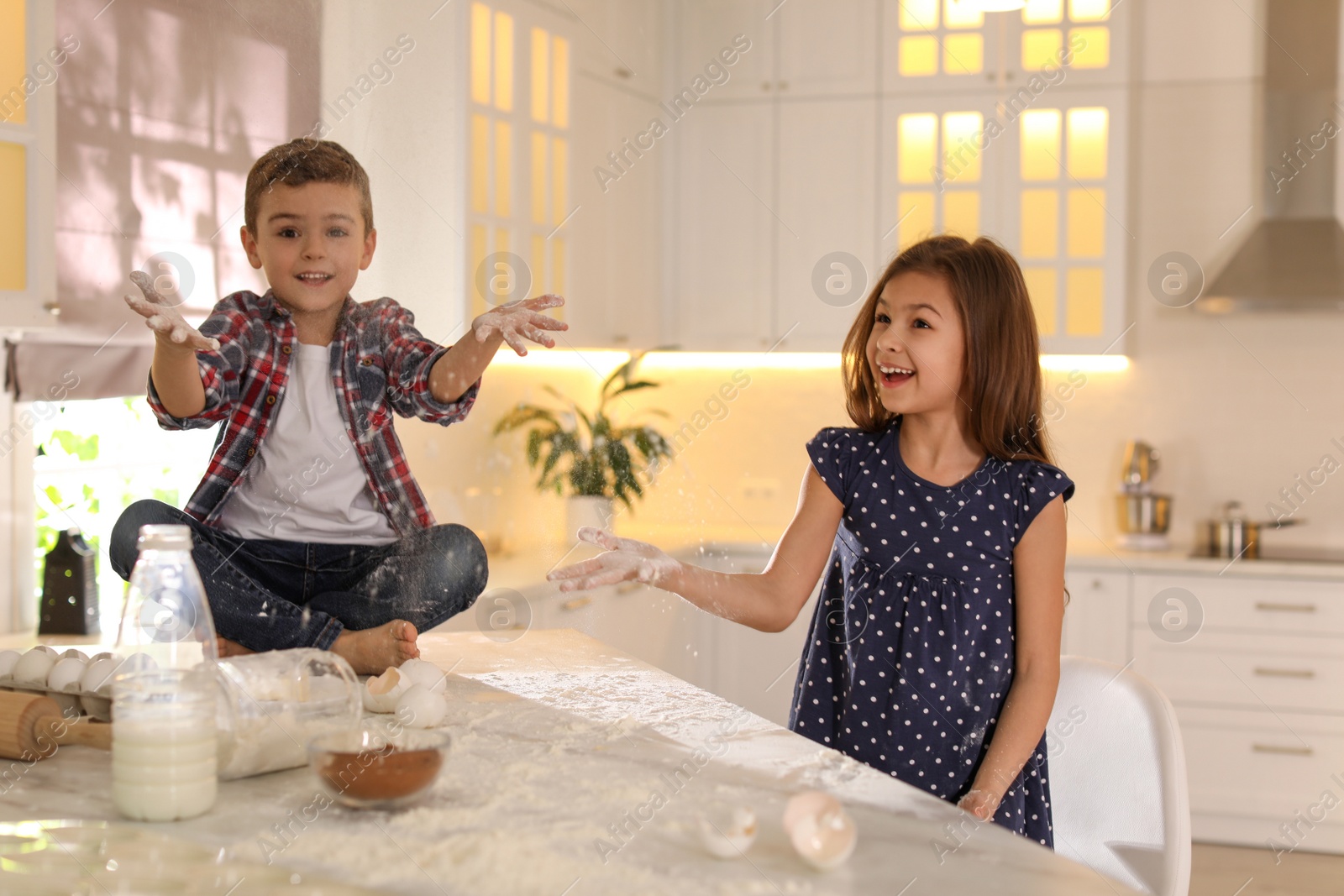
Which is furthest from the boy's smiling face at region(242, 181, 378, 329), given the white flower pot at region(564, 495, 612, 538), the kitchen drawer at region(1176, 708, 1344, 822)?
the kitchen drawer at region(1176, 708, 1344, 822)

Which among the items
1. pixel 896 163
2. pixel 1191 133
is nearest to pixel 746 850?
pixel 896 163

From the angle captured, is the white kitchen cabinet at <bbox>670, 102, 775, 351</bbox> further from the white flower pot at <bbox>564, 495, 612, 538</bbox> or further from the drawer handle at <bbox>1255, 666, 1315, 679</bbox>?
the drawer handle at <bbox>1255, 666, 1315, 679</bbox>

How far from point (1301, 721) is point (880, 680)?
5.94 feet

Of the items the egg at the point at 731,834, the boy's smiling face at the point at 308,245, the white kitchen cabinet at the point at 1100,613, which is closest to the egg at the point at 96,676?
the boy's smiling face at the point at 308,245

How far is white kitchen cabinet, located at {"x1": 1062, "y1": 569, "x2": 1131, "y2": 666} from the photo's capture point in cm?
260

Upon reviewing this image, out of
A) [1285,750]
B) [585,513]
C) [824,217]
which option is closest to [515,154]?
[585,513]

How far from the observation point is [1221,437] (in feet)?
9.59

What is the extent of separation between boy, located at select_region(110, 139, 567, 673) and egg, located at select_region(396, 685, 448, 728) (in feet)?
0.63

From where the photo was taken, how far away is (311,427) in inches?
45.7

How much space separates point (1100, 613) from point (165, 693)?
2.27 meters

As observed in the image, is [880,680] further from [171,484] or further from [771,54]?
[771,54]

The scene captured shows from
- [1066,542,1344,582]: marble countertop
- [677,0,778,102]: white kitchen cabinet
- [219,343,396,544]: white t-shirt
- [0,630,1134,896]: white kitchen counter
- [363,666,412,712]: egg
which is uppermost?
[677,0,778,102]: white kitchen cabinet

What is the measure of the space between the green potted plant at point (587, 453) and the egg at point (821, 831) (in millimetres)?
1200

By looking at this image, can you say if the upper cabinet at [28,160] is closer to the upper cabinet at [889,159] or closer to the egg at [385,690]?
the egg at [385,690]
